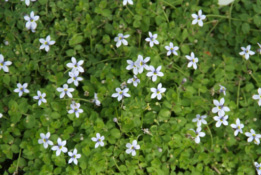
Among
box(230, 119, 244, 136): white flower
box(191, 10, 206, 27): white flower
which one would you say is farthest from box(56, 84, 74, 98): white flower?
box(230, 119, 244, 136): white flower

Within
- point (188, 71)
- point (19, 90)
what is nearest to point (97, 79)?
point (19, 90)

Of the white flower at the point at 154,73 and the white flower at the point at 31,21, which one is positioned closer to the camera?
the white flower at the point at 154,73

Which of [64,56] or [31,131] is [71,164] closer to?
[31,131]

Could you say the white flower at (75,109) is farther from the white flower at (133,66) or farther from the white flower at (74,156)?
the white flower at (133,66)

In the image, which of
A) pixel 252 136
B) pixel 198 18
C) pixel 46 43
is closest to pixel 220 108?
pixel 252 136

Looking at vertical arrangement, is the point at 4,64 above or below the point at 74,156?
above

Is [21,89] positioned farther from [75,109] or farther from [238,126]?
[238,126]

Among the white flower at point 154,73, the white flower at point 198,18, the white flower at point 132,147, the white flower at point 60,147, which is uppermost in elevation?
the white flower at point 198,18

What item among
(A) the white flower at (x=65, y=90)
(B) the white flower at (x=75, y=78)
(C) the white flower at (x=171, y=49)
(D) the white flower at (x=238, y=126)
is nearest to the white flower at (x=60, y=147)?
(A) the white flower at (x=65, y=90)
